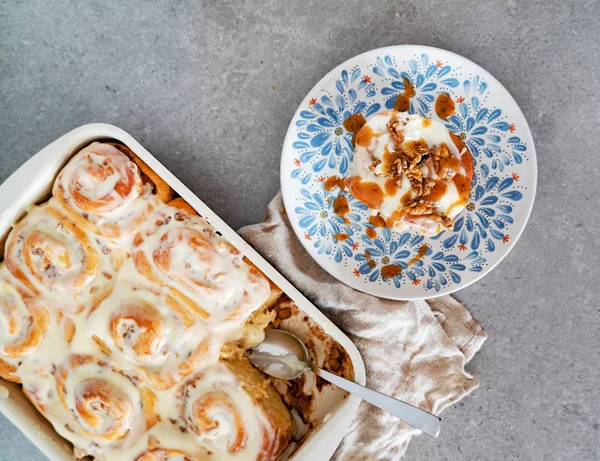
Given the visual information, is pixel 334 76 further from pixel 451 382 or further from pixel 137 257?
pixel 451 382

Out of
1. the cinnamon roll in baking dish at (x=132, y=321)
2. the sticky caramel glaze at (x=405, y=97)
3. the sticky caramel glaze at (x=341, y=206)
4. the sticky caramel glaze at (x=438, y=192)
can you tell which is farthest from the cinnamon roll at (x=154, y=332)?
the sticky caramel glaze at (x=405, y=97)

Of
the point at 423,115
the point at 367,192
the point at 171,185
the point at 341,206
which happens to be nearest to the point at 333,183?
the point at 341,206

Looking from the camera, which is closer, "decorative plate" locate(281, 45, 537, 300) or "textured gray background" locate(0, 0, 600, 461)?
"decorative plate" locate(281, 45, 537, 300)

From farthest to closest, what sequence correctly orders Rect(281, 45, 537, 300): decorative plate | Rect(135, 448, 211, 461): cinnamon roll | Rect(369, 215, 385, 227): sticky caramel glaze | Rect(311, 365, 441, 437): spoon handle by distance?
Rect(369, 215, 385, 227): sticky caramel glaze < Rect(281, 45, 537, 300): decorative plate < Rect(135, 448, 211, 461): cinnamon roll < Rect(311, 365, 441, 437): spoon handle

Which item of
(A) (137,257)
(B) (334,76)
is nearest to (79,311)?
(A) (137,257)

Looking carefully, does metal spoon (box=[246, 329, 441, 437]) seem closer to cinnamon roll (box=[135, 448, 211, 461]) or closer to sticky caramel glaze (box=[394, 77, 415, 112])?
cinnamon roll (box=[135, 448, 211, 461])

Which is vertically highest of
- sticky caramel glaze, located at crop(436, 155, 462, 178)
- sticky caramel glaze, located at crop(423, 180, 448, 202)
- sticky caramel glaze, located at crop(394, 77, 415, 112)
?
sticky caramel glaze, located at crop(394, 77, 415, 112)

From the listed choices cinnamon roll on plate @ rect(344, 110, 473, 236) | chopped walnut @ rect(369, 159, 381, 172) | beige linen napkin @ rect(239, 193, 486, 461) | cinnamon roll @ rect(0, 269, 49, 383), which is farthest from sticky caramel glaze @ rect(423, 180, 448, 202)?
cinnamon roll @ rect(0, 269, 49, 383)
